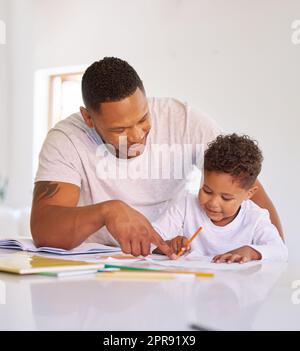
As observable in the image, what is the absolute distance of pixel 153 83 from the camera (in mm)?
4887

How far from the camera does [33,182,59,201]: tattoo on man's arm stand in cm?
150

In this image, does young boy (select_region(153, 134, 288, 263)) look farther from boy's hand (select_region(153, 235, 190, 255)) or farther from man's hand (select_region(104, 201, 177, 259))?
man's hand (select_region(104, 201, 177, 259))

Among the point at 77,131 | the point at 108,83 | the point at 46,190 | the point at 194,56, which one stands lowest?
the point at 46,190

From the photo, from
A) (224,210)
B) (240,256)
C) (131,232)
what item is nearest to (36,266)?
(131,232)

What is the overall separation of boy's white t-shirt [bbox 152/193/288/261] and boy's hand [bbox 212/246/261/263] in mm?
105

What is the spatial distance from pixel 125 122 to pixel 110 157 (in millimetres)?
175

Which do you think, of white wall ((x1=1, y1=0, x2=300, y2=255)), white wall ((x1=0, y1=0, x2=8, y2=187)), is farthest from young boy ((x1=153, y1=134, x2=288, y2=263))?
white wall ((x1=0, y1=0, x2=8, y2=187))

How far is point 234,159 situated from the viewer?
1670 mm

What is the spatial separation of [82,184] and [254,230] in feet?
1.60

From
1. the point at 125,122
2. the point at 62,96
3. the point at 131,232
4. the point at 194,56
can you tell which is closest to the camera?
the point at 131,232

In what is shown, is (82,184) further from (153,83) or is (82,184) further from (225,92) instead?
(153,83)

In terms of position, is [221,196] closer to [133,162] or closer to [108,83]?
[133,162]

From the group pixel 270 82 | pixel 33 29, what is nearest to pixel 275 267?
pixel 270 82

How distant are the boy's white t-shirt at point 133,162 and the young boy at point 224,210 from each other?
0.26 feet
